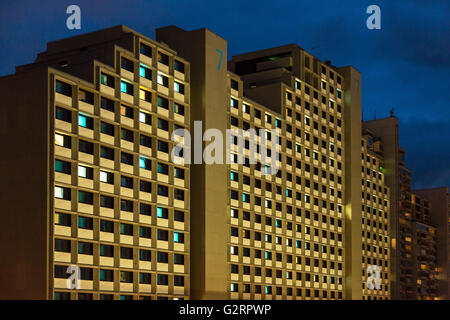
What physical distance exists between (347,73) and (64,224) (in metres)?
60.7

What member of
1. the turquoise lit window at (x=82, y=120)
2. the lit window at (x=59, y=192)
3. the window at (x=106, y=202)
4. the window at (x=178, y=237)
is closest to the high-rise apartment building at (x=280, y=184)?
the window at (x=178, y=237)

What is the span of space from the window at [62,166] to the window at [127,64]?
11.4m

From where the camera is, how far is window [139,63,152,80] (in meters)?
63.7

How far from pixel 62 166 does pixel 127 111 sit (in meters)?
9.75

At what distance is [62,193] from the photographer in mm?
53875

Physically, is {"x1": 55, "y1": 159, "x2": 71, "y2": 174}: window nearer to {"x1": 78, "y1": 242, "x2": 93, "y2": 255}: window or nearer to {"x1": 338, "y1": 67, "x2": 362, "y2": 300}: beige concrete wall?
{"x1": 78, "y1": 242, "x2": 93, "y2": 255}: window

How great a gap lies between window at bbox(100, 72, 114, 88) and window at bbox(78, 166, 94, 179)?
24.8 ft

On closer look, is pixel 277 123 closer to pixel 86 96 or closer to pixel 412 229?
pixel 86 96

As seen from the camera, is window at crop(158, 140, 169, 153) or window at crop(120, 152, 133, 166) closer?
window at crop(120, 152, 133, 166)

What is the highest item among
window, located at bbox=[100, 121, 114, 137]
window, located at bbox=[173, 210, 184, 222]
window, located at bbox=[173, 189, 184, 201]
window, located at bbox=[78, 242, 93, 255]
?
window, located at bbox=[100, 121, 114, 137]

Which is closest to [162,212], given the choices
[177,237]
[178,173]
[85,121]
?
[177,237]

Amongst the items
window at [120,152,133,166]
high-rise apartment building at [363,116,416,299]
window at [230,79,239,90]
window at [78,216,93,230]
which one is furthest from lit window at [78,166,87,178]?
high-rise apartment building at [363,116,416,299]

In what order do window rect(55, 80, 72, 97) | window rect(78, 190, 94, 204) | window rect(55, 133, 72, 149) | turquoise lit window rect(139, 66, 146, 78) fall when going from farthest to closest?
1. turquoise lit window rect(139, 66, 146, 78)
2. window rect(78, 190, 94, 204)
3. window rect(55, 80, 72, 97)
4. window rect(55, 133, 72, 149)
